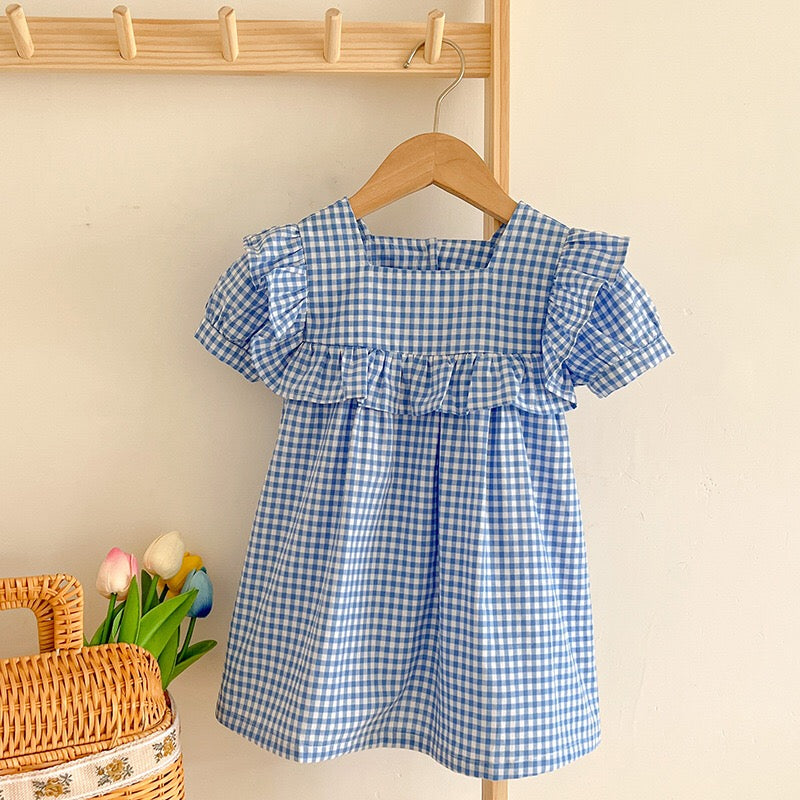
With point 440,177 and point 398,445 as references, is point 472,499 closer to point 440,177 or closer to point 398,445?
point 398,445

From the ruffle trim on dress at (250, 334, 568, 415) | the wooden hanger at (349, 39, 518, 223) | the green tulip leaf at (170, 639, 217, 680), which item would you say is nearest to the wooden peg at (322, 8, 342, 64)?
the wooden hanger at (349, 39, 518, 223)

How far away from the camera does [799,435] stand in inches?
45.9

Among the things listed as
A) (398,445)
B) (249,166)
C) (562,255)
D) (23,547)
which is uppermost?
(249,166)

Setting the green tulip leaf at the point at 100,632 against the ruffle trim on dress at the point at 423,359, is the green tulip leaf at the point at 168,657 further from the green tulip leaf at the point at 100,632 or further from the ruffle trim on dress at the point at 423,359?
the ruffle trim on dress at the point at 423,359

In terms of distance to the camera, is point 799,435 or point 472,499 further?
point 799,435

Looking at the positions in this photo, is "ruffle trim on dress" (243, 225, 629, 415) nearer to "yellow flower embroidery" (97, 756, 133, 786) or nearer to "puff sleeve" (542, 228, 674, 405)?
"puff sleeve" (542, 228, 674, 405)

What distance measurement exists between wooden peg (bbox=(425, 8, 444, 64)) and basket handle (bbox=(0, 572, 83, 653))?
698mm

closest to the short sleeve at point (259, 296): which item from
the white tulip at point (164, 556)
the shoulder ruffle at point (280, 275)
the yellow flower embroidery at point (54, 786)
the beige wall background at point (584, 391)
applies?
the shoulder ruffle at point (280, 275)

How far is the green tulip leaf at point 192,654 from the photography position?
1035 millimetres

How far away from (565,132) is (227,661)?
77 cm

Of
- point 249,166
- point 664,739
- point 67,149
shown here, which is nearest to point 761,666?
point 664,739

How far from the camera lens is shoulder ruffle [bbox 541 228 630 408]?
0.95m

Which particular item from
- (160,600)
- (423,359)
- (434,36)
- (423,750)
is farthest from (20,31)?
(423,750)

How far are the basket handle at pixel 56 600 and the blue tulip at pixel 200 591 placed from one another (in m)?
0.16
